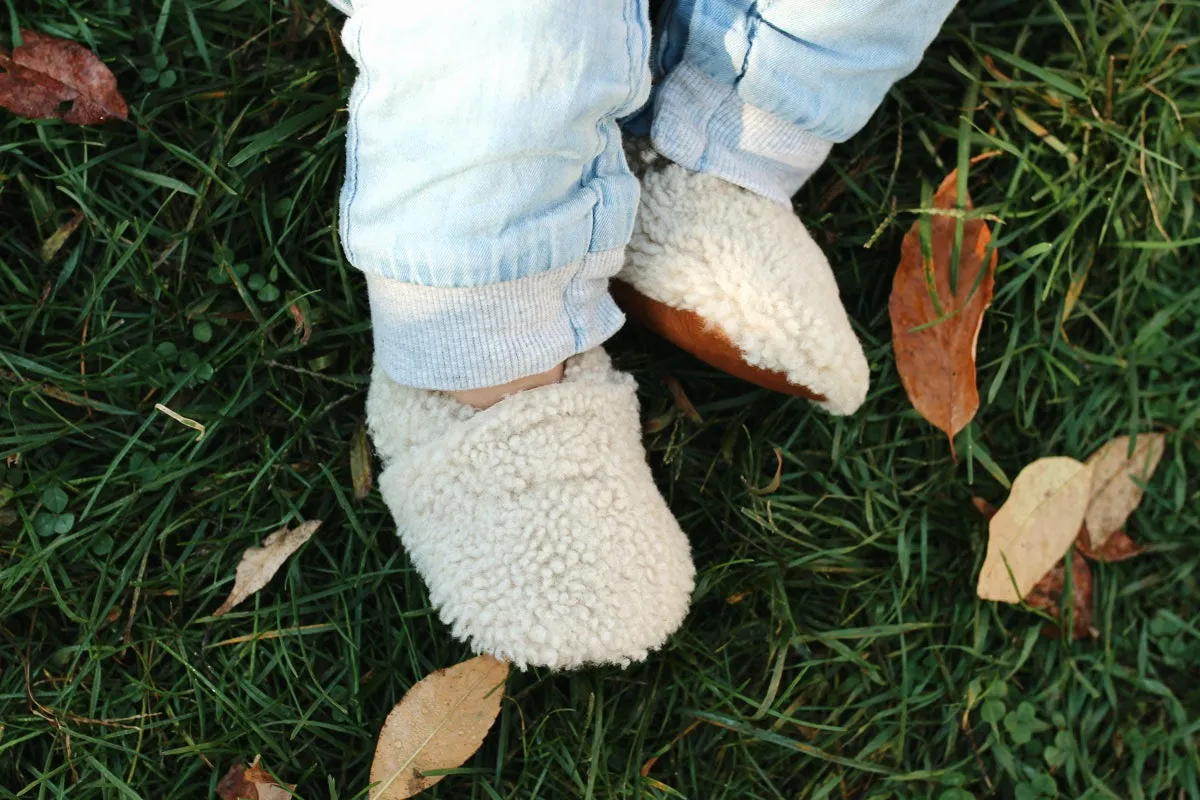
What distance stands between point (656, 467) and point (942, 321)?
40 centimetres

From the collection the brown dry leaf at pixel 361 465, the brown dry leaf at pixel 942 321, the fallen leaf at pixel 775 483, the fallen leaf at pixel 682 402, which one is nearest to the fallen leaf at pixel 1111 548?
the brown dry leaf at pixel 942 321

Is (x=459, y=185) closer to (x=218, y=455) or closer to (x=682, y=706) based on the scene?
(x=218, y=455)

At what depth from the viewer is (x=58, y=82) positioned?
1.08 m

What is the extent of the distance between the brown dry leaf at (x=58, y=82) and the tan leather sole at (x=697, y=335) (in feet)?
1.99

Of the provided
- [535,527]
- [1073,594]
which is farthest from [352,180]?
[1073,594]

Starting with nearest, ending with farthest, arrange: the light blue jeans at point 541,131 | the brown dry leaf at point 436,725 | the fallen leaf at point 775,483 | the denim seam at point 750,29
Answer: the light blue jeans at point 541,131
the denim seam at point 750,29
the brown dry leaf at point 436,725
the fallen leaf at point 775,483

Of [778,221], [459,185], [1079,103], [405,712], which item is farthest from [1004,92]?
[405,712]

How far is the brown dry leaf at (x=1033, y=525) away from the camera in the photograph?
1216 millimetres

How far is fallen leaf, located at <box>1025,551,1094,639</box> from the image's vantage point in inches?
49.6

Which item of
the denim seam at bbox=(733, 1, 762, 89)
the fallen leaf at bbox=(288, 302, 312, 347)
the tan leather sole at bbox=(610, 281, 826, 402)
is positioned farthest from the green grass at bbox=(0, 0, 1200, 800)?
the denim seam at bbox=(733, 1, 762, 89)

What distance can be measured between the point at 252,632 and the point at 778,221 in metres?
0.75

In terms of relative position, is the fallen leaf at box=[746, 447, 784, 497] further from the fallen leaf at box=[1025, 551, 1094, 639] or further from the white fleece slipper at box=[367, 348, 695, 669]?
the fallen leaf at box=[1025, 551, 1094, 639]

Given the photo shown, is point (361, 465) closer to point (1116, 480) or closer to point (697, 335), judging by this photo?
point (697, 335)

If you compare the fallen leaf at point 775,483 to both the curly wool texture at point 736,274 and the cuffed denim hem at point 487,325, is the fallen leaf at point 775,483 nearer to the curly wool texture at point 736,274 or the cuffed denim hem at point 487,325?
the curly wool texture at point 736,274
